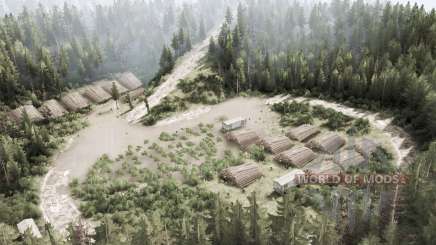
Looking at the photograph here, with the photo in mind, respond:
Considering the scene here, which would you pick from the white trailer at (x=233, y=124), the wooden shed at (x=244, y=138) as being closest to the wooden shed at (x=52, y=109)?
the white trailer at (x=233, y=124)

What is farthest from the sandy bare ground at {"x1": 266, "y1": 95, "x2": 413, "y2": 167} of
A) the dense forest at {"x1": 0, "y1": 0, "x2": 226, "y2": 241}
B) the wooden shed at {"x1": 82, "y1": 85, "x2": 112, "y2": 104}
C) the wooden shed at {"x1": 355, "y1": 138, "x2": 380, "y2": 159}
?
the wooden shed at {"x1": 82, "y1": 85, "x2": 112, "y2": 104}

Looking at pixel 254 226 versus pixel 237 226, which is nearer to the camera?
pixel 254 226

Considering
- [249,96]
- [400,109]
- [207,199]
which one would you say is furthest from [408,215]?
[249,96]

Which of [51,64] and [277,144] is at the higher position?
[51,64]

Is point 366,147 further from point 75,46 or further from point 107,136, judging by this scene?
point 75,46

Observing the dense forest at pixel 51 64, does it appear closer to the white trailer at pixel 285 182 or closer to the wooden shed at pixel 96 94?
the wooden shed at pixel 96 94

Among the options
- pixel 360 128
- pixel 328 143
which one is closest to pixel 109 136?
pixel 328 143
